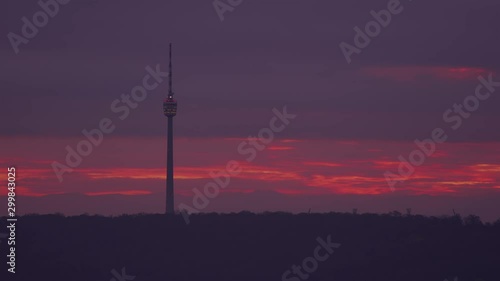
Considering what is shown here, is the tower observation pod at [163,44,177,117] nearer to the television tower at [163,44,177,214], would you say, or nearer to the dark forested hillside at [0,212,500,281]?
the television tower at [163,44,177,214]

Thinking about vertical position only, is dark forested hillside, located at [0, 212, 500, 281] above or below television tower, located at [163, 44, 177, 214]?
below

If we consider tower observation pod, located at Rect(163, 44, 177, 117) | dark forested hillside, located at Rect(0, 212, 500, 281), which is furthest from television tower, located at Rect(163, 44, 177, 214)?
dark forested hillside, located at Rect(0, 212, 500, 281)

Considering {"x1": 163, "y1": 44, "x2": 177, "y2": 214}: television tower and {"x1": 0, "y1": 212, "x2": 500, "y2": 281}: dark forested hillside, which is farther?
{"x1": 163, "y1": 44, "x2": 177, "y2": 214}: television tower

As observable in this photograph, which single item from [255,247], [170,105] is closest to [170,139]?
[170,105]

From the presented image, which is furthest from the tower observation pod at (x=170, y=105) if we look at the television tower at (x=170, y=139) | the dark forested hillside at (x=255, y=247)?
the dark forested hillside at (x=255, y=247)

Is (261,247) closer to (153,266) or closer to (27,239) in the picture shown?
(153,266)

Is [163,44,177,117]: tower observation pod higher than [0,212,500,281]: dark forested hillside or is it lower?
higher

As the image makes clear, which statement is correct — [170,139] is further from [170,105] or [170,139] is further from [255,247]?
[255,247]

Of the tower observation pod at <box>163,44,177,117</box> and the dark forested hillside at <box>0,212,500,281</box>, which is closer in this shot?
the dark forested hillside at <box>0,212,500,281</box>

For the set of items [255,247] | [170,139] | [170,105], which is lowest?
[255,247]

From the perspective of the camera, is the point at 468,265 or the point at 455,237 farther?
the point at 455,237

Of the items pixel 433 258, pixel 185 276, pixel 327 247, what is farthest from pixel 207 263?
pixel 433 258
